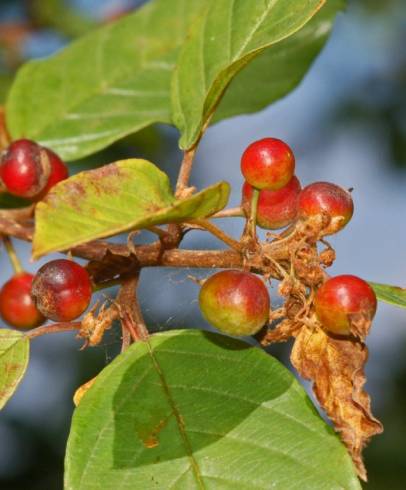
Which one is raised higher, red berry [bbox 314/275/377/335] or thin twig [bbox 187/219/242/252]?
thin twig [bbox 187/219/242/252]

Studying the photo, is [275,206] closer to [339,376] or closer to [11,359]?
[339,376]

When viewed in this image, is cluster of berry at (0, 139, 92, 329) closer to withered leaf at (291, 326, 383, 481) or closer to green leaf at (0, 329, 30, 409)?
green leaf at (0, 329, 30, 409)

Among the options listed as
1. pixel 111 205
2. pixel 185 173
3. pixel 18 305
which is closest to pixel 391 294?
pixel 185 173

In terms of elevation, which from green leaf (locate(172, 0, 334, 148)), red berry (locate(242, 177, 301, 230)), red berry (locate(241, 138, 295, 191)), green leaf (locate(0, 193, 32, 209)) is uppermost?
green leaf (locate(172, 0, 334, 148))

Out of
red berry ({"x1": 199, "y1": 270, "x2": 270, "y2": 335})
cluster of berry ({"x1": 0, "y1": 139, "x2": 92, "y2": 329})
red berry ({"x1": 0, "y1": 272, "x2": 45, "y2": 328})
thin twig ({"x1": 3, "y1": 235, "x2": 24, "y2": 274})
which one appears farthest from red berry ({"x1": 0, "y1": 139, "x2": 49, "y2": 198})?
red berry ({"x1": 199, "y1": 270, "x2": 270, "y2": 335})

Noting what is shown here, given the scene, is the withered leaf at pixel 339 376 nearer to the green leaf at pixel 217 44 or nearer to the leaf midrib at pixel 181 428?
the leaf midrib at pixel 181 428
